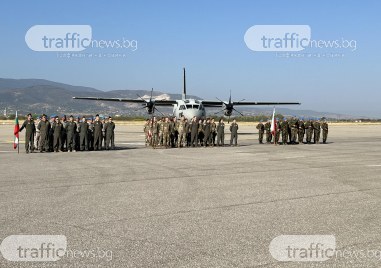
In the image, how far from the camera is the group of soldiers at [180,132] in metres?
24.6

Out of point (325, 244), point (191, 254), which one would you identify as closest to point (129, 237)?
point (191, 254)

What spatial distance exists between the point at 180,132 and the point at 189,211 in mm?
17353

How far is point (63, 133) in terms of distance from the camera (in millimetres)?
21703

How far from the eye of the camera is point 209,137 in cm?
2598

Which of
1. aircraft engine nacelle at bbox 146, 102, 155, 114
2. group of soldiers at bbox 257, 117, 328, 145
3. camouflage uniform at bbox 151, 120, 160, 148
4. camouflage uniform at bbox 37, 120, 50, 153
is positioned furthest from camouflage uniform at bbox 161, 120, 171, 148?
aircraft engine nacelle at bbox 146, 102, 155, 114

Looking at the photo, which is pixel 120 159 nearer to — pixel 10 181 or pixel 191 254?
pixel 10 181

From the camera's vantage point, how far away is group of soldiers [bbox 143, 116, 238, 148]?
970 inches

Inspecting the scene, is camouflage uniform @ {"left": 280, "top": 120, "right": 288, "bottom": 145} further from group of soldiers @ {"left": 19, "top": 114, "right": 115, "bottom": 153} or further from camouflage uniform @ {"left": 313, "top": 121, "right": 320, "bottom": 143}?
group of soldiers @ {"left": 19, "top": 114, "right": 115, "bottom": 153}

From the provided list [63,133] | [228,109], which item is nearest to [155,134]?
[63,133]

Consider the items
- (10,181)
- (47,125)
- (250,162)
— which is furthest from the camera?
(47,125)

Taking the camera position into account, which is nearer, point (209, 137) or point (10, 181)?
point (10, 181)

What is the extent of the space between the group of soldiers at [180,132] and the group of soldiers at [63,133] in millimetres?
2764

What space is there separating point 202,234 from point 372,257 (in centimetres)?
219

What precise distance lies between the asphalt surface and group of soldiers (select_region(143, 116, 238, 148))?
33.8ft
